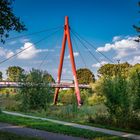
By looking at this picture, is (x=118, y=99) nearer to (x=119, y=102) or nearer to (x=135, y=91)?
(x=119, y=102)

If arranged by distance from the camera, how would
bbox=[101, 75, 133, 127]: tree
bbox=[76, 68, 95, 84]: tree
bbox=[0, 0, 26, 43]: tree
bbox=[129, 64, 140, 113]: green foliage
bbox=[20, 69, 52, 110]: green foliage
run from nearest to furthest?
bbox=[0, 0, 26, 43]: tree
bbox=[129, 64, 140, 113]: green foliage
bbox=[101, 75, 133, 127]: tree
bbox=[20, 69, 52, 110]: green foliage
bbox=[76, 68, 95, 84]: tree

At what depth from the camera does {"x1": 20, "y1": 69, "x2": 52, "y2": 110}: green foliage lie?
36.1 metres

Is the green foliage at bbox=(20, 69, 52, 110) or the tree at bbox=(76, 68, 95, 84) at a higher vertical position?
the tree at bbox=(76, 68, 95, 84)

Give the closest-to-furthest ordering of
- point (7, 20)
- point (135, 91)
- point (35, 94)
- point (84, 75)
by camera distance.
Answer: point (7, 20) → point (135, 91) → point (35, 94) → point (84, 75)

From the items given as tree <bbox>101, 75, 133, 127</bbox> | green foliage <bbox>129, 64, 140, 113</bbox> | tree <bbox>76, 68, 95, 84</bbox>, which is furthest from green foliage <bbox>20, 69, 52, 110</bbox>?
tree <bbox>76, 68, 95, 84</bbox>

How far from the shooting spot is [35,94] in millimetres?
36281

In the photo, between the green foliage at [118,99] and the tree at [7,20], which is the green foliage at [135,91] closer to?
the green foliage at [118,99]

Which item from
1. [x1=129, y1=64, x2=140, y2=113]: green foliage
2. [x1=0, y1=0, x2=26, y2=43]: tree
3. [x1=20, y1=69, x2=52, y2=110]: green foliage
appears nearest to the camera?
[x1=0, y1=0, x2=26, y2=43]: tree

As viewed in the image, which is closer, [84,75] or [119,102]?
[119,102]

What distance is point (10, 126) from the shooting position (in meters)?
19.8

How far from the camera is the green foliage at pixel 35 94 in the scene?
36078 mm

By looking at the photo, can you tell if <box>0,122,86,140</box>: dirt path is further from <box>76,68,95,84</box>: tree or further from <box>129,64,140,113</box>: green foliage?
<box>76,68,95,84</box>: tree

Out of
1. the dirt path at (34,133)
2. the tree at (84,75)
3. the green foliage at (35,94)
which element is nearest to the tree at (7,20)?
the dirt path at (34,133)

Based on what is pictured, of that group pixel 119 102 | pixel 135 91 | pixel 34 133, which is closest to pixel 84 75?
pixel 119 102
